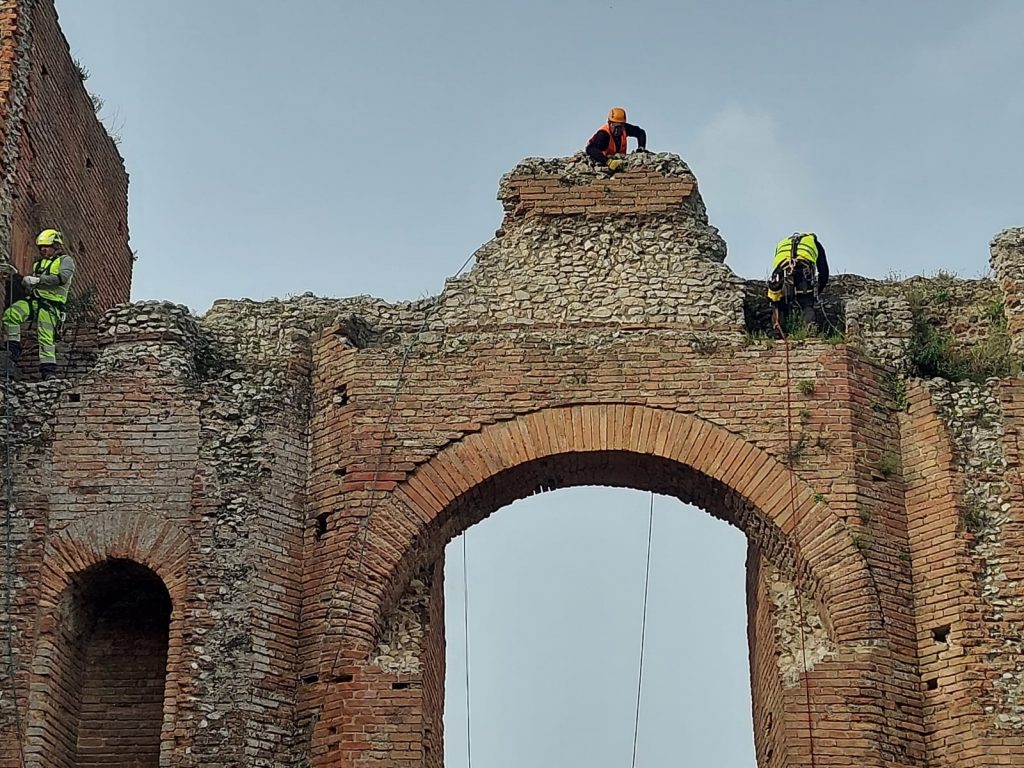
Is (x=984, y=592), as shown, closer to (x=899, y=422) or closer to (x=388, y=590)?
(x=899, y=422)

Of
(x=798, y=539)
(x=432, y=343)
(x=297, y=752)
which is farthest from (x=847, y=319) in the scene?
(x=297, y=752)

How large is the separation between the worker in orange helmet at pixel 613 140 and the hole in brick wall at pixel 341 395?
2954 millimetres

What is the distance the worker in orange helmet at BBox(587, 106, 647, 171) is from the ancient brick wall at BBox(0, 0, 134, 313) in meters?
4.63

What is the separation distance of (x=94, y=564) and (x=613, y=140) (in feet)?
18.4

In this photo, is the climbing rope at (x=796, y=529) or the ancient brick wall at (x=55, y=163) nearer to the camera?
the climbing rope at (x=796, y=529)

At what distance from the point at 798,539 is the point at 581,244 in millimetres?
3162

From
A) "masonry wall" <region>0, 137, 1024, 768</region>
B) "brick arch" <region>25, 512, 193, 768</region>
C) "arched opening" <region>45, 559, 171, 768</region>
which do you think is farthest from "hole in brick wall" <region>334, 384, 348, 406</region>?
"arched opening" <region>45, 559, 171, 768</region>

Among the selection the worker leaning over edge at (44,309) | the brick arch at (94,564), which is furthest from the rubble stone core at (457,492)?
the worker leaning over edge at (44,309)

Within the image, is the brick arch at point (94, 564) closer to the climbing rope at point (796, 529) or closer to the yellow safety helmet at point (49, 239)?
the yellow safety helmet at point (49, 239)

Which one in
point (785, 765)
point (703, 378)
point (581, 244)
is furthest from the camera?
point (581, 244)

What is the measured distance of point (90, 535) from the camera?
45.7 feet

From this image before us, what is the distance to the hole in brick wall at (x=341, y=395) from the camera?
1459 centimetres

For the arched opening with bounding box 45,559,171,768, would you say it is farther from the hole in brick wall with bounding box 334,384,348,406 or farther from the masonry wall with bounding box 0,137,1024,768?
the hole in brick wall with bounding box 334,384,348,406

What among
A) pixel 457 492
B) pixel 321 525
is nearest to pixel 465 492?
pixel 457 492
